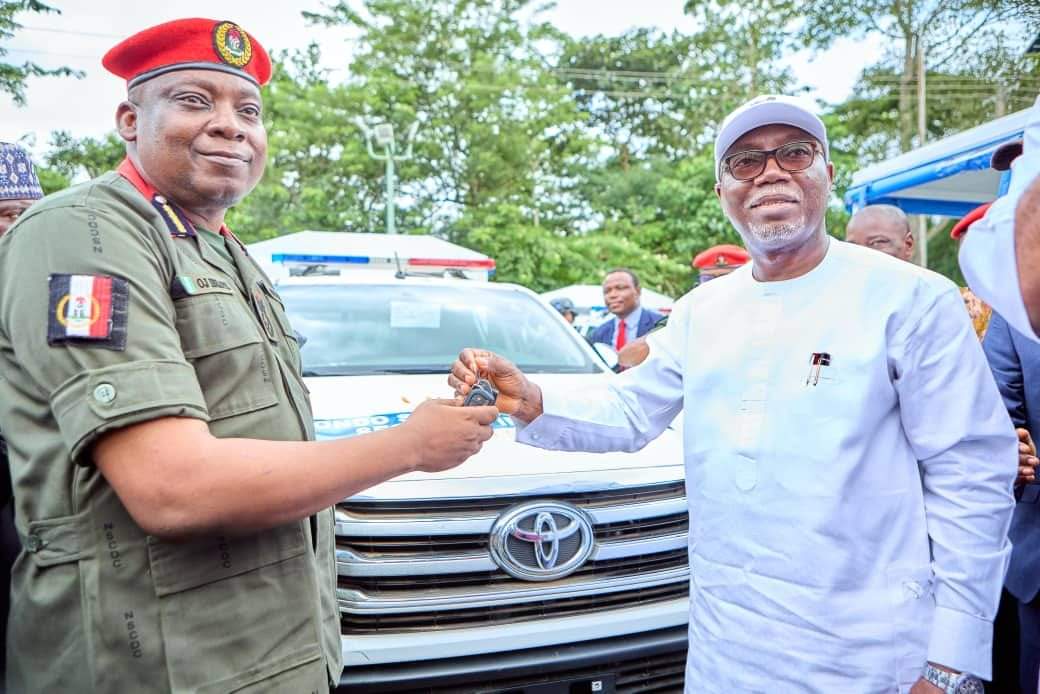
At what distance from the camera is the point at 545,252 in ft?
57.6

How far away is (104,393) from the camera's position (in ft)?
3.42

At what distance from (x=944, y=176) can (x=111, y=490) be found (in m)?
5.77

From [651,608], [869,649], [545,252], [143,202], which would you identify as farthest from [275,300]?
[545,252]

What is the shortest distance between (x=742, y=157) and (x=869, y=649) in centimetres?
112

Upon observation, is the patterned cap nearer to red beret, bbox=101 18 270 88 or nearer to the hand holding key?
red beret, bbox=101 18 270 88

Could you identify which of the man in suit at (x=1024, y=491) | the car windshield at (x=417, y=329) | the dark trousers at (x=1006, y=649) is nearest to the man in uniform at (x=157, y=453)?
the man in suit at (x=1024, y=491)

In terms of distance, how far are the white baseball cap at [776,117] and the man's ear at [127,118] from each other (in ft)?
4.18

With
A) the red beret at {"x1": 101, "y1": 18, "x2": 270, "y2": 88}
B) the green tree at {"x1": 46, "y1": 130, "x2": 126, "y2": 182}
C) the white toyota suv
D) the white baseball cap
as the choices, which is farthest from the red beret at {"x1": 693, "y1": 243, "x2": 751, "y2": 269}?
the green tree at {"x1": 46, "y1": 130, "x2": 126, "y2": 182}

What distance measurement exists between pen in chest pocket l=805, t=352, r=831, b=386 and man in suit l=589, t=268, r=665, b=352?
4.82m

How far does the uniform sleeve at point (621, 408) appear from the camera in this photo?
1947mm

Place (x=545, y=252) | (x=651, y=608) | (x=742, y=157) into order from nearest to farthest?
(x=742, y=157) < (x=651, y=608) < (x=545, y=252)

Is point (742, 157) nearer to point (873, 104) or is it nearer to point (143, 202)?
point (143, 202)

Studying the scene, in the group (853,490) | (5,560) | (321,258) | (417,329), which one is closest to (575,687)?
(853,490)

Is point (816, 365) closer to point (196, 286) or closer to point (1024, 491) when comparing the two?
point (1024, 491)
